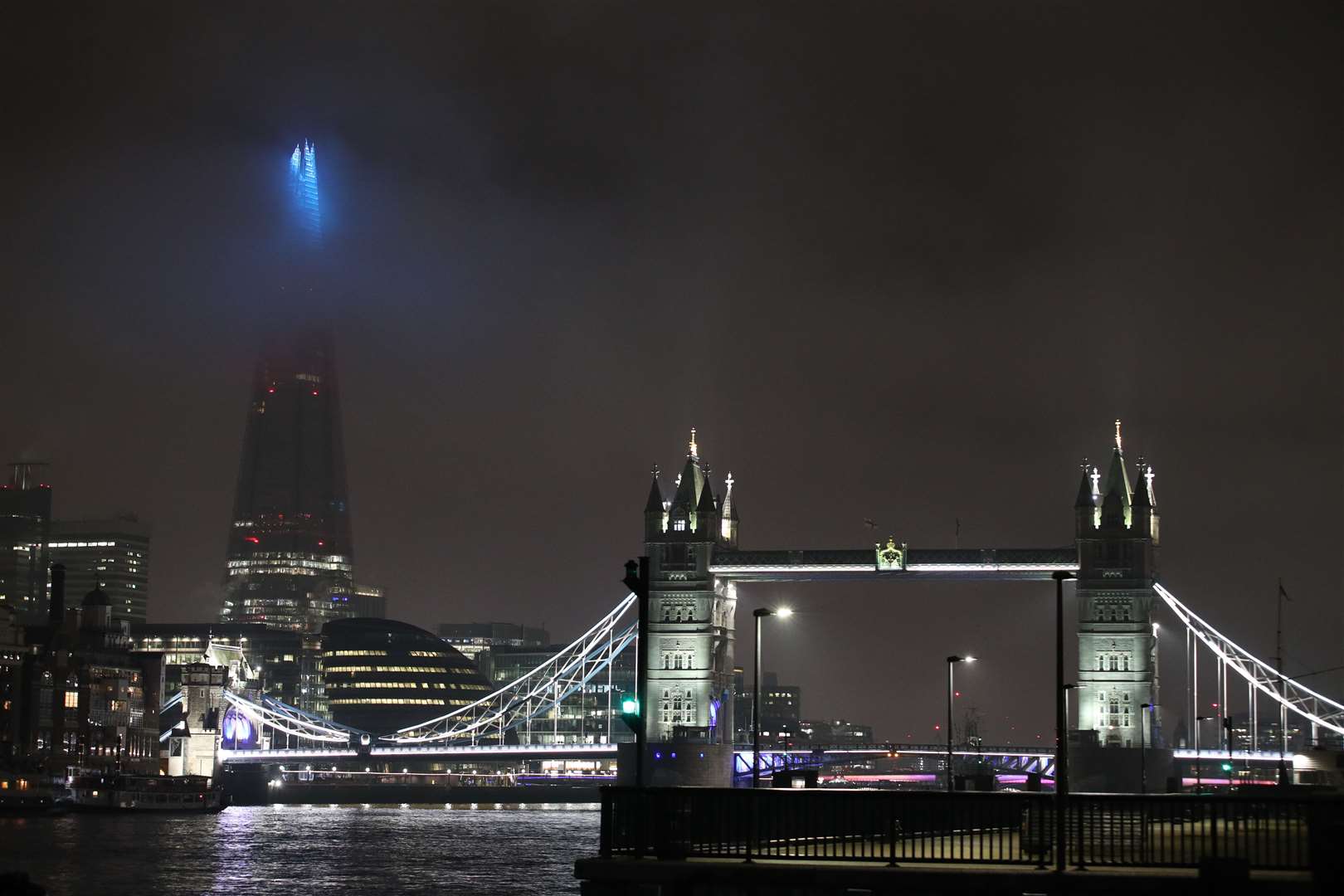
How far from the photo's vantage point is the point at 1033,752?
17225 cm

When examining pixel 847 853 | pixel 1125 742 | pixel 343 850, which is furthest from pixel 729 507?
pixel 847 853

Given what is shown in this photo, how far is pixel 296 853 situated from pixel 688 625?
61.0 metres

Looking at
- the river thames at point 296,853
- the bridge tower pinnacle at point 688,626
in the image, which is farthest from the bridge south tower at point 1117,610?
the river thames at point 296,853

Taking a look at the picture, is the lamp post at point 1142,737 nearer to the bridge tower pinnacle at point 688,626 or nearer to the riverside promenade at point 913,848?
the bridge tower pinnacle at point 688,626

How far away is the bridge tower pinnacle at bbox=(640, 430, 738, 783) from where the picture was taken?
6526 inches

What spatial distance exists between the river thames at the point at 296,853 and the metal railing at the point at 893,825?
43.7 metres

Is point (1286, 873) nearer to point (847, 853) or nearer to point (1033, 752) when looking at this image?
point (847, 853)

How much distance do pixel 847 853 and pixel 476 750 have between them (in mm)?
152770

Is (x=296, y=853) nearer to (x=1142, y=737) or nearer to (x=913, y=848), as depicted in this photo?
(x=1142, y=737)

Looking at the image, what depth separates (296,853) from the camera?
111m

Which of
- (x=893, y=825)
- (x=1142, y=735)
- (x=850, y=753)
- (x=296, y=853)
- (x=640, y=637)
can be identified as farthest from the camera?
(x=850, y=753)

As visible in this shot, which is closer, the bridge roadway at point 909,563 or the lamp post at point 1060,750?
the lamp post at point 1060,750

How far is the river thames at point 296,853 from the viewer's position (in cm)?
8719

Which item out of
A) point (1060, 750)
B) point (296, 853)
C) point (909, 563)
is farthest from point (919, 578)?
point (1060, 750)
